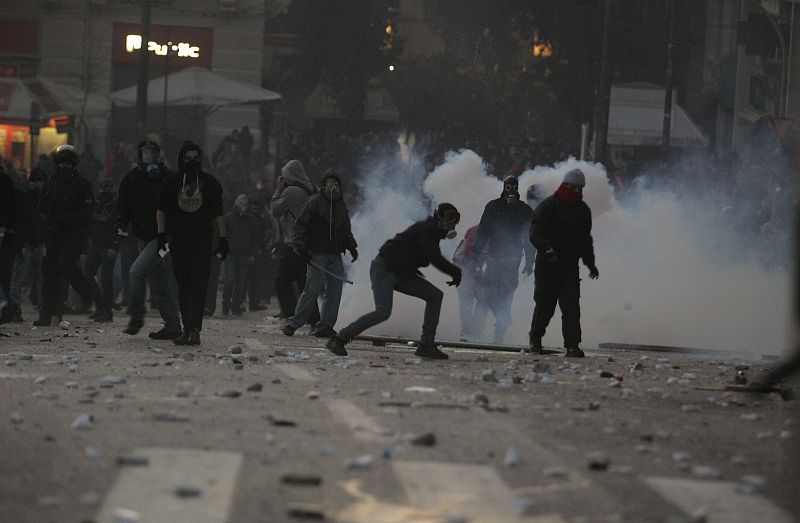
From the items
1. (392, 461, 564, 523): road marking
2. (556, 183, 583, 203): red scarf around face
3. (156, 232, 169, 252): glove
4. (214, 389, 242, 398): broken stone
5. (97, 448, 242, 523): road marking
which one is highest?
(556, 183, 583, 203): red scarf around face

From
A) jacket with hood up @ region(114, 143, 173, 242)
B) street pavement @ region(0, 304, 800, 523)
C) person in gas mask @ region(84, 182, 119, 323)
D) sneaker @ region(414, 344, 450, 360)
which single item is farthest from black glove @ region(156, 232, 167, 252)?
person in gas mask @ region(84, 182, 119, 323)

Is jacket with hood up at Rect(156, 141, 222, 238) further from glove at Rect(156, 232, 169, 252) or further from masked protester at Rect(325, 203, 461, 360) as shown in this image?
masked protester at Rect(325, 203, 461, 360)

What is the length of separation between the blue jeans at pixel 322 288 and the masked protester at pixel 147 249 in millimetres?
1527

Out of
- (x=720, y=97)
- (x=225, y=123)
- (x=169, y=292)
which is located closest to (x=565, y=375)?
(x=169, y=292)

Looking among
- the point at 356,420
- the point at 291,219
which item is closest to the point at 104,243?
the point at 291,219

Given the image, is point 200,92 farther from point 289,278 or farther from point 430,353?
point 430,353

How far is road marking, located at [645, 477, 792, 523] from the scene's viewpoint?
718 centimetres

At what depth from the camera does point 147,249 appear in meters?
15.9

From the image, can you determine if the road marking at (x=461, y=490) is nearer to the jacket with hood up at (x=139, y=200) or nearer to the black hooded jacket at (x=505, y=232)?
the jacket with hood up at (x=139, y=200)

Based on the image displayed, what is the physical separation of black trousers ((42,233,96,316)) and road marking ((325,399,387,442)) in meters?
8.51

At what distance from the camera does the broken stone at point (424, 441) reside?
344 inches

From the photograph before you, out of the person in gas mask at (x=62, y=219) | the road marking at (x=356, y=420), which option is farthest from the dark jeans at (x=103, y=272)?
the road marking at (x=356, y=420)

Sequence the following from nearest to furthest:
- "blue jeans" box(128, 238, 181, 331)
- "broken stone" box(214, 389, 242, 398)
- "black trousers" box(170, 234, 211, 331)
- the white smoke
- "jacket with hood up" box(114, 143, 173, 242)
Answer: "broken stone" box(214, 389, 242, 398) < "black trousers" box(170, 234, 211, 331) < "blue jeans" box(128, 238, 181, 331) < "jacket with hood up" box(114, 143, 173, 242) < the white smoke

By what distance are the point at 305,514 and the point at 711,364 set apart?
9.94 metres
